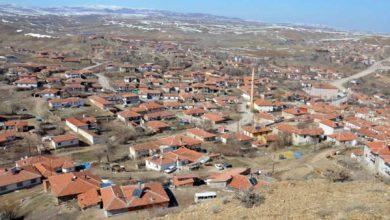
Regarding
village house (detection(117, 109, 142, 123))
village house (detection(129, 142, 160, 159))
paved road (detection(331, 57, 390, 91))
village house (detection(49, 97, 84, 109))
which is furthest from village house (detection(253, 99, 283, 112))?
paved road (detection(331, 57, 390, 91))

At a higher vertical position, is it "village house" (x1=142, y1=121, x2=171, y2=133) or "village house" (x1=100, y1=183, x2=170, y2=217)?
"village house" (x1=100, y1=183, x2=170, y2=217)

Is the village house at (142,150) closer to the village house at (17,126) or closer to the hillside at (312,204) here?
the village house at (17,126)

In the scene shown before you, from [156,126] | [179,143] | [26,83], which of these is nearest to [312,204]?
[179,143]

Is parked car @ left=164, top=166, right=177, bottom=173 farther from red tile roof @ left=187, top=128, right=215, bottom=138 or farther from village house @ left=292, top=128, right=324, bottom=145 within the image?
village house @ left=292, top=128, right=324, bottom=145

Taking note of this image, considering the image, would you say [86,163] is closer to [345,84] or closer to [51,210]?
[51,210]

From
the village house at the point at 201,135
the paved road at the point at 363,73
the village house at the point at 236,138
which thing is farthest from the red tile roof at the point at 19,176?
the paved road at the point at 363,73

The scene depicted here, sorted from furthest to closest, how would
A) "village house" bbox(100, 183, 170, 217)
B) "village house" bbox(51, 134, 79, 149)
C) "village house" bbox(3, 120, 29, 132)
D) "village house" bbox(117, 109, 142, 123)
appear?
"village house" bbox(117, 109, 142, 123), "village house" bbox(3, 120, 29, 132), "village house" bbox(51, 134, 79, 149), "village house" bbox(100, 183, 170, 217)
